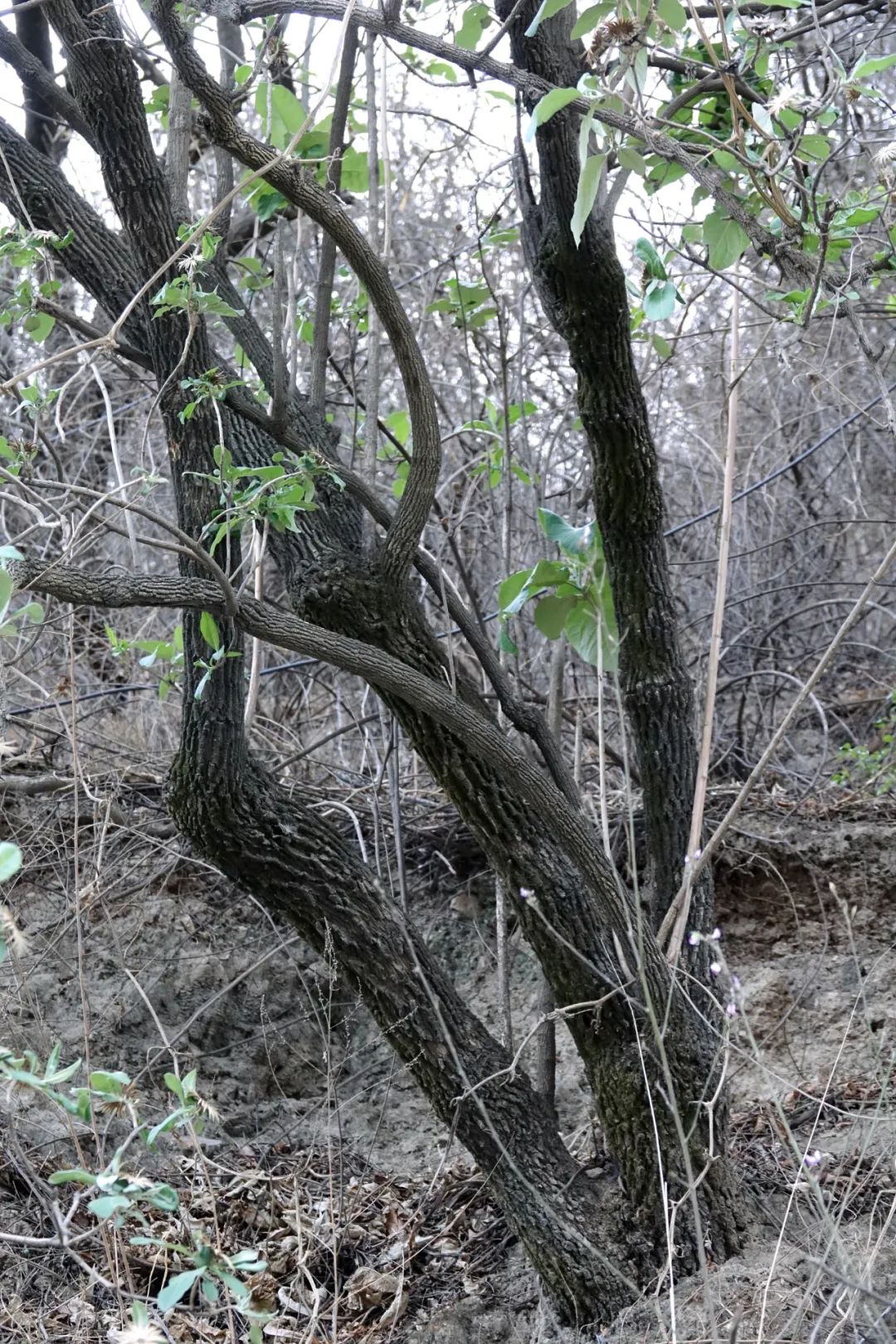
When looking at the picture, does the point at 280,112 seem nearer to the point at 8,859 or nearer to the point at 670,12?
the point at 670,12

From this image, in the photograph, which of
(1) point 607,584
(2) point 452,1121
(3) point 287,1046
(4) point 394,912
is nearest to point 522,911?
(4) point 394,912

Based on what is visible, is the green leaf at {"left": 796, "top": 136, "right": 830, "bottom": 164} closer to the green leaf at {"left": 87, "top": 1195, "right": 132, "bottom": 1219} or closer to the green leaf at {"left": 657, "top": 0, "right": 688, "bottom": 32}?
the green leaf at {"left": 657, "top": 0, "right": 688, "bottom": 32}

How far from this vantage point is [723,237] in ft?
7.75

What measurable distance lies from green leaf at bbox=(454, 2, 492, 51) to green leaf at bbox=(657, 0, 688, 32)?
0.71m

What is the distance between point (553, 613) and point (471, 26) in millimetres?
1340

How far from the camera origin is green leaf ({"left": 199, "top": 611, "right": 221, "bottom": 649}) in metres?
2.38

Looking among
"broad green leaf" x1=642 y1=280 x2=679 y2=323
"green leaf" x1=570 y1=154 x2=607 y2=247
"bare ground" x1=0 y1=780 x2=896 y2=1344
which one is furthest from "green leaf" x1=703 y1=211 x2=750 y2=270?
"bare ground" x1=0 y1=780 x2=896 y2=1344

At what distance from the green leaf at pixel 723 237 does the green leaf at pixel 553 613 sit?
872 mm

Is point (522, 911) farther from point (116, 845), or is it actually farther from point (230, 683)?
point (116, 845)

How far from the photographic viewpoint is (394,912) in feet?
9.53

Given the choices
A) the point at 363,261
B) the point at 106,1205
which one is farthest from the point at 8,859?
the point at 363,261

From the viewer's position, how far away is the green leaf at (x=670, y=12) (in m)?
2.00

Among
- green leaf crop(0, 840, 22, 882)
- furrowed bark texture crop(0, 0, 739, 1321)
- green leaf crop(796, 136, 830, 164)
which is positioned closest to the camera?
green leaf crop(0, 840, 22, 882)

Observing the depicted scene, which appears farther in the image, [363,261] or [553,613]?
[553,613]
